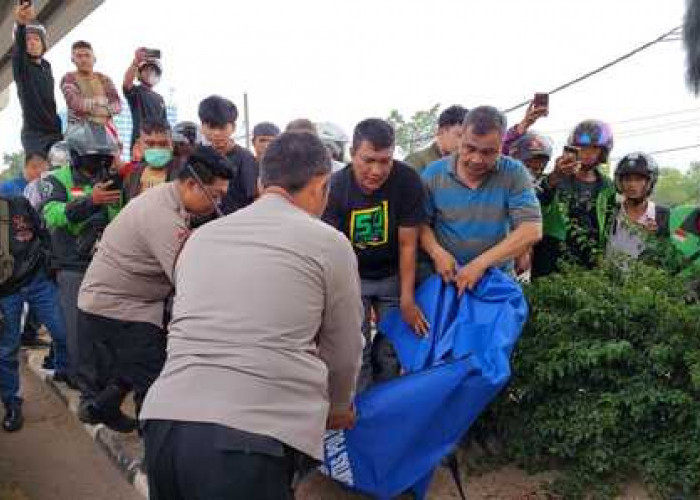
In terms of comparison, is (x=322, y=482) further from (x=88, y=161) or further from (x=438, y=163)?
(x=88, y=161)

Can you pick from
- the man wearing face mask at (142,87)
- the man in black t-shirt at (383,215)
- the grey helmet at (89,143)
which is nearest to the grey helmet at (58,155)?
the man wearing face mask at (142,87)

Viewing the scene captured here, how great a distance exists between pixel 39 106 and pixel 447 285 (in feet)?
16.7

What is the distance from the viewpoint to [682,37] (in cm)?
263

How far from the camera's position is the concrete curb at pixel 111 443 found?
4.25m

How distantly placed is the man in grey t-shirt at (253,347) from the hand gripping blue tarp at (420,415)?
1.10m

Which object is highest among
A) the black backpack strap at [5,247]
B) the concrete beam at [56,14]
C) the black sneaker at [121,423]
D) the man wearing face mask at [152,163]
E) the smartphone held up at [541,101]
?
the concrete beam at [56,14]

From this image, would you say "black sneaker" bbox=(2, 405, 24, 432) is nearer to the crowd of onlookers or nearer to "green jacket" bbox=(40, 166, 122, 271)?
the crowd of onlookers

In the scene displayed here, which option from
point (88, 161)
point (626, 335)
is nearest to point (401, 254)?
point (626, 335)

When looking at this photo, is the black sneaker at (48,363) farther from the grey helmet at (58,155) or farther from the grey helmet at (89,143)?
the grey helmet at (89,143)

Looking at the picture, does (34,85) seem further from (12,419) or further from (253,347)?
(253,347)

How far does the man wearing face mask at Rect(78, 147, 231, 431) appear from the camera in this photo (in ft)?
10.8

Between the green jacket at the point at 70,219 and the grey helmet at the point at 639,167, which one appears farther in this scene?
the green jacket at the point at 70,219

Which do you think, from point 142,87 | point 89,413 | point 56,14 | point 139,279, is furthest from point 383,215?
point 56,14

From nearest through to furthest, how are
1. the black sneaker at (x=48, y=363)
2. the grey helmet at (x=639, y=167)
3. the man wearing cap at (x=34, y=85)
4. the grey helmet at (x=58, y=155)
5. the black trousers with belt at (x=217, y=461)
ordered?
the black trousers with belt at (x=217, y=461) → the grey helmet at (x=639, y=167) → the grey helmet at (x=58, y=155) → the black sneaker at (x=48, y=363) → the man wearing cap at (x=34, y=85)
